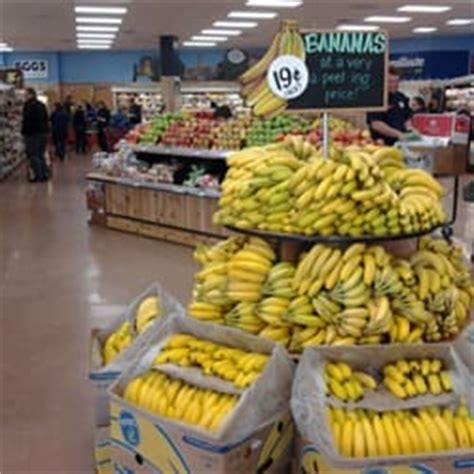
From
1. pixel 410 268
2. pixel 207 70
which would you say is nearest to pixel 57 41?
pixel 207 70

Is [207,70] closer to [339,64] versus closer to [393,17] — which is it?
[393,17]

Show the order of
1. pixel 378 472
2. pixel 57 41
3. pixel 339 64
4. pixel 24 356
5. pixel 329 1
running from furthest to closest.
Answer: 1. pixel 57 41
2. pixel 329 1
3. pixel 24 356
4. pixel 339 64
5. pixel 378 472

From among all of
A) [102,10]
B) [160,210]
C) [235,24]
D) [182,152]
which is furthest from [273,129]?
[235,24]

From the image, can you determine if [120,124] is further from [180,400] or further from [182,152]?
[180,400]

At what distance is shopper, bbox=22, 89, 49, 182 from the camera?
1334 centimetres

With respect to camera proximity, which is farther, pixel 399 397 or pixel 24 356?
pixel 24 356

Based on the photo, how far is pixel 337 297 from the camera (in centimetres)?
260

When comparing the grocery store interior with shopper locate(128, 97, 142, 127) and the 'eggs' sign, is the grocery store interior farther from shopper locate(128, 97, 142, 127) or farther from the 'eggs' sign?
the 'eggs' sign

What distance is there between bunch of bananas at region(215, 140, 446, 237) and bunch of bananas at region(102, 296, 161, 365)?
0.49 m

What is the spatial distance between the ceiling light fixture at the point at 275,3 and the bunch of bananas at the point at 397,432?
11.6 metres

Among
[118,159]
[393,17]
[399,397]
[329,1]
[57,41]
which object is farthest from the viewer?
[57,41]

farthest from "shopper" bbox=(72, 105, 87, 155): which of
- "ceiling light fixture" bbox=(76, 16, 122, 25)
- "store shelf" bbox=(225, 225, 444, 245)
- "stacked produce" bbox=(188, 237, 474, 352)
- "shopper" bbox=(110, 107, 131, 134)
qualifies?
"store shelf" bbox=(225, 225, 444, 245)

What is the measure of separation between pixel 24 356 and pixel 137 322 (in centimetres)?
152

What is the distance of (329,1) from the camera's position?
12.9 metres
